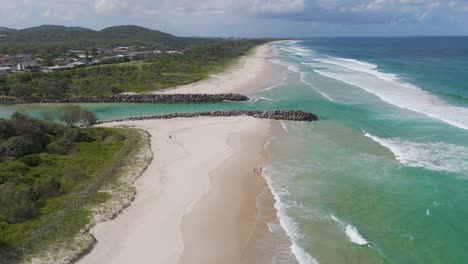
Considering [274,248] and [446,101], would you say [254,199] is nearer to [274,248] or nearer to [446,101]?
[274,248]

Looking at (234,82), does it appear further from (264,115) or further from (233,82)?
(264,115)

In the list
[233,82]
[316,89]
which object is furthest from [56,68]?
[316,89]

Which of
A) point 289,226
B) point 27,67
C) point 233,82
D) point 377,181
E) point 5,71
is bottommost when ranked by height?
point 289,226

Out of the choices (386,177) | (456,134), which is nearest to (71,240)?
(386,177)

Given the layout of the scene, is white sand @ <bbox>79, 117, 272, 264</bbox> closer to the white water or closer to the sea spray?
the sea spray

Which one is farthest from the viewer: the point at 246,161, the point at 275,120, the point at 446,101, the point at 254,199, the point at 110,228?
the point at 446,101

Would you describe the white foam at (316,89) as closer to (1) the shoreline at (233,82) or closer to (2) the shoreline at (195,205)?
(1) the shoreline at (233,82)
